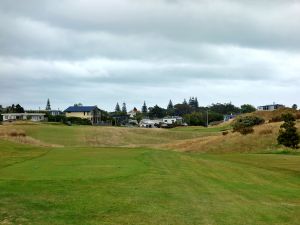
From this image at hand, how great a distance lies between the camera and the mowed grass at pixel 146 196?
544 inches

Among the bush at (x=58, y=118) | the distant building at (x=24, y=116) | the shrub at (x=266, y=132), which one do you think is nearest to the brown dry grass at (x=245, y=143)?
the shrub at (x=266, y=132)

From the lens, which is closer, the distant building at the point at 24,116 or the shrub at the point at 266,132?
the shrub at the point at 266,132

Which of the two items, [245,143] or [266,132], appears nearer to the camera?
[245,143]

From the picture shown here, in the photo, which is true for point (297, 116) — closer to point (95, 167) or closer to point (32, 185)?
point (95, 167)

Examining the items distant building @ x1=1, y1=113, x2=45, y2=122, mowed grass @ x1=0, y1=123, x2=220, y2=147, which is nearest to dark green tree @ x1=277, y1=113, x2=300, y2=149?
mowed grass @ x1=0, y1=123, x2=220, y2=147

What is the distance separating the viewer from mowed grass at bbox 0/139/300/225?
1381cm

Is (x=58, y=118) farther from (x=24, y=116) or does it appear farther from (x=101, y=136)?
(x=101, y=136)

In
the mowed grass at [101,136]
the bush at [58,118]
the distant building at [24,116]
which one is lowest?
the mowed grass at [101,136]

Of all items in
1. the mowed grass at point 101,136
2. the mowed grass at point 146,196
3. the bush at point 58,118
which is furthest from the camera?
the bush at point 58,118

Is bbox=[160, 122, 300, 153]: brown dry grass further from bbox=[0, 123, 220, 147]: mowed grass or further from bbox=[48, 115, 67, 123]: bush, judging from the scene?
bbox=[48, 115, 67, 123]: bush

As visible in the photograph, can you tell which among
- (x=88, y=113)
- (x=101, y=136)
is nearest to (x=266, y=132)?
(x=101, y=136)

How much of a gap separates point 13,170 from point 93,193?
33.7ft

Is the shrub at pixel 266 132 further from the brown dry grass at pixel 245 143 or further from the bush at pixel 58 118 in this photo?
the bush at pixel 58 118

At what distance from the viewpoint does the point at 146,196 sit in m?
17.5
